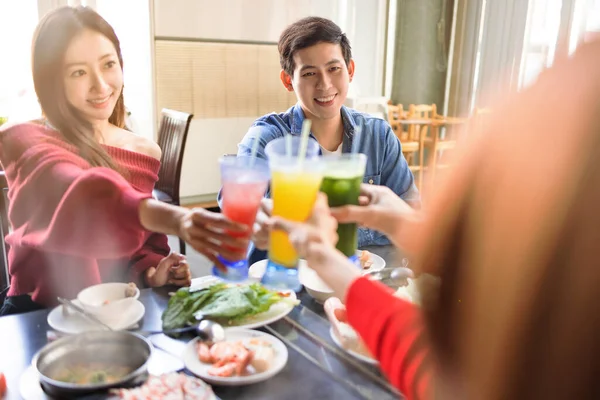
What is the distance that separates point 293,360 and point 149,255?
1.53 ft

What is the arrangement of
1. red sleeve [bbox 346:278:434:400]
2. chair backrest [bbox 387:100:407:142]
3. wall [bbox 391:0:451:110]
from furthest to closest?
wall [bbox 391:0:451:110], chair backrest [bbox 387:100:407:142], red sleeve [bbox 346:278:434:400]

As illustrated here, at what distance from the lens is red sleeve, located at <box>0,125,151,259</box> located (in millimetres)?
826

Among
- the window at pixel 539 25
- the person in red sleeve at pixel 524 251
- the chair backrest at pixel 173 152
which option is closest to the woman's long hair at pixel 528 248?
the person in red sleeve at pixel 524 251

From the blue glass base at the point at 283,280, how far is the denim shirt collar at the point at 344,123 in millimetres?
548

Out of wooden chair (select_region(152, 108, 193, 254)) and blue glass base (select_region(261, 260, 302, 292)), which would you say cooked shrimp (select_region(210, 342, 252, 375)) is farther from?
wooden chair (select_region(152, 108, 193, 254))

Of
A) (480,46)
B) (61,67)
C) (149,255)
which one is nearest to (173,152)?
(149,255)

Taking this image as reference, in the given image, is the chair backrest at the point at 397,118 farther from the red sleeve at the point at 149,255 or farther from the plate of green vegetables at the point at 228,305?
the plate of green vegetables at the point at 228,305

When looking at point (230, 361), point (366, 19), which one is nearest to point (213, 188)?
point (366, 19)

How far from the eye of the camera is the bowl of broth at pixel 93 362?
639 mm

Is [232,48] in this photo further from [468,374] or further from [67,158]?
[468,374]

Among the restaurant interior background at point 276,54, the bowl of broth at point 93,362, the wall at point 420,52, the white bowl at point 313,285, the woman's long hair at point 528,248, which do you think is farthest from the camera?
the wall at point 420,52

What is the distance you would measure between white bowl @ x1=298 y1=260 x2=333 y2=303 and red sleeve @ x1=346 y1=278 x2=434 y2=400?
→ 325 mm

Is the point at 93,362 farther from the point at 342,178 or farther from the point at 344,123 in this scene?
the point at 344,123

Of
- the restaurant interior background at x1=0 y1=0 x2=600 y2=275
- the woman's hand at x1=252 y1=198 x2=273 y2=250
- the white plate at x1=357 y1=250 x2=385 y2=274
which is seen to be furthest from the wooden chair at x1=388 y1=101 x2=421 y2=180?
the woman's hand at x1=252 y1=198 x2=273 y2=250
